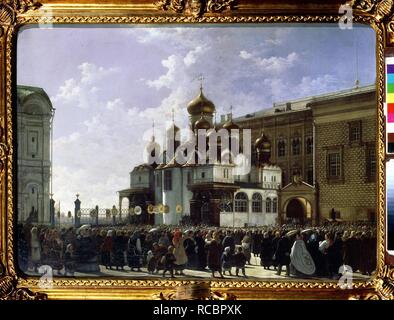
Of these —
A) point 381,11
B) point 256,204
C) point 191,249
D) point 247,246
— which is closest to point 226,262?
point 247,246

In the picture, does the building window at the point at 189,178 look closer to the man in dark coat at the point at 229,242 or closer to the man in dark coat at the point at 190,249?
the man in dark coat at the point at 190,249

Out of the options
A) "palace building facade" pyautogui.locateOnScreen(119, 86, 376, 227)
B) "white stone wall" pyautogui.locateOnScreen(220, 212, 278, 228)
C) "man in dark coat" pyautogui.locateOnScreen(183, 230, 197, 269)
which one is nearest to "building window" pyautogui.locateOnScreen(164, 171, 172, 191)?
"palace building facade" pyautogui.locateOnScreen(119, 86, 376, 227)

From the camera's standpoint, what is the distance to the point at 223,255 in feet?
29.9

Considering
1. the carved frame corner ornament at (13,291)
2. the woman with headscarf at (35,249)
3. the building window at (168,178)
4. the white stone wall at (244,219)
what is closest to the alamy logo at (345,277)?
the white stone wall at (244,219)

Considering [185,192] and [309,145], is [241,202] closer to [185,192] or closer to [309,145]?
[185,192]

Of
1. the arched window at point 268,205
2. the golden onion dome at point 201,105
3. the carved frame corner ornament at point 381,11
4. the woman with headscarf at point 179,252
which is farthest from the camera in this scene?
the arched window at point 268,205

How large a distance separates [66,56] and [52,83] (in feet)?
1.27

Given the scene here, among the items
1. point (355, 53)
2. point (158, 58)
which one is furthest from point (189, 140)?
Result: point (355, 53)

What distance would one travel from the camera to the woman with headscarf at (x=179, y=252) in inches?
359

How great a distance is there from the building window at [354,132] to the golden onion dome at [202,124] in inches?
70.5

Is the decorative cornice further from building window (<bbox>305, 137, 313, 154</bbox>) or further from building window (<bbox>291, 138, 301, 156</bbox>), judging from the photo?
building window (<bbox>305, 137, 313, 154</bbox>)

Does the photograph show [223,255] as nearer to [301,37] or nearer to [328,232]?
[328,232]

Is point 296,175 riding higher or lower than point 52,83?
lower
